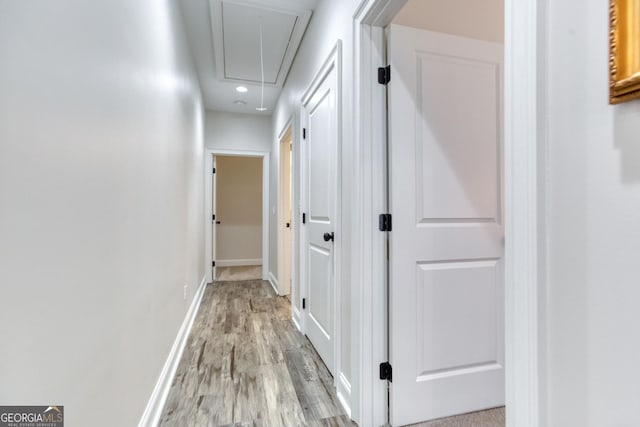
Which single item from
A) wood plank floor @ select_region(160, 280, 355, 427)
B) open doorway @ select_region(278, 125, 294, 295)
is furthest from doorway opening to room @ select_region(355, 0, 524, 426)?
open doorway @ select_region(278, 125, 294, 295)

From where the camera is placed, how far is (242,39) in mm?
2705

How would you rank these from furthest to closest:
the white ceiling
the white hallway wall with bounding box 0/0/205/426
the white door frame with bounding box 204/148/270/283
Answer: the white door frame with bounding box 204/148/270/283
the white ceiling
the white hallway wall with bounding box 0/0/205/426

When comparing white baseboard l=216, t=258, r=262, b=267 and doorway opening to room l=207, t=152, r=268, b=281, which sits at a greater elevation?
doorway opening to room l=207, t=152, r=268, b=281

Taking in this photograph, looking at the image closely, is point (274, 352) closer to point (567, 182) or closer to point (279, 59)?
→ point (567, 182)

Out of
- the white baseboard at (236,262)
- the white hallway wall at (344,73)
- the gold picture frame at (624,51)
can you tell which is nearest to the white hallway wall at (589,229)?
the gold picture frame at (624,51)

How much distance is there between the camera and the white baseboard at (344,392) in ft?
5.20

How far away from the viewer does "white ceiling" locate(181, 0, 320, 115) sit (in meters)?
2.29

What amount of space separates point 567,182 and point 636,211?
116 mm

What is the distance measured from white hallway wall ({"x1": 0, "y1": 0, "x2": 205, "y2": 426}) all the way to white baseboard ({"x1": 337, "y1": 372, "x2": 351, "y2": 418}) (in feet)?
3.19

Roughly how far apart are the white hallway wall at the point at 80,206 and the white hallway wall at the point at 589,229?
1068mm

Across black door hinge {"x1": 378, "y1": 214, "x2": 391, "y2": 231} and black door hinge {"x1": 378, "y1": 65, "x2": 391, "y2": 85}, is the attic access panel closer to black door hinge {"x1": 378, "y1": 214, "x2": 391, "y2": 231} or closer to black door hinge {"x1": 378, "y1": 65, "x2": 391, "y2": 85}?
black door hinge {"x1": 378, "y1": 65, "x2": 391, "y2": 85}

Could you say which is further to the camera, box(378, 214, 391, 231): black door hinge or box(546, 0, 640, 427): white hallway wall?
box(378, 214, 391, 231): black door hinge

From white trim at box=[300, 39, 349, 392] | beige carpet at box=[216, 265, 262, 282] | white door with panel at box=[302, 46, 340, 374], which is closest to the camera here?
white trim at box=[300, 39, 349, 392]

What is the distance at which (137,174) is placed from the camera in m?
1.33
